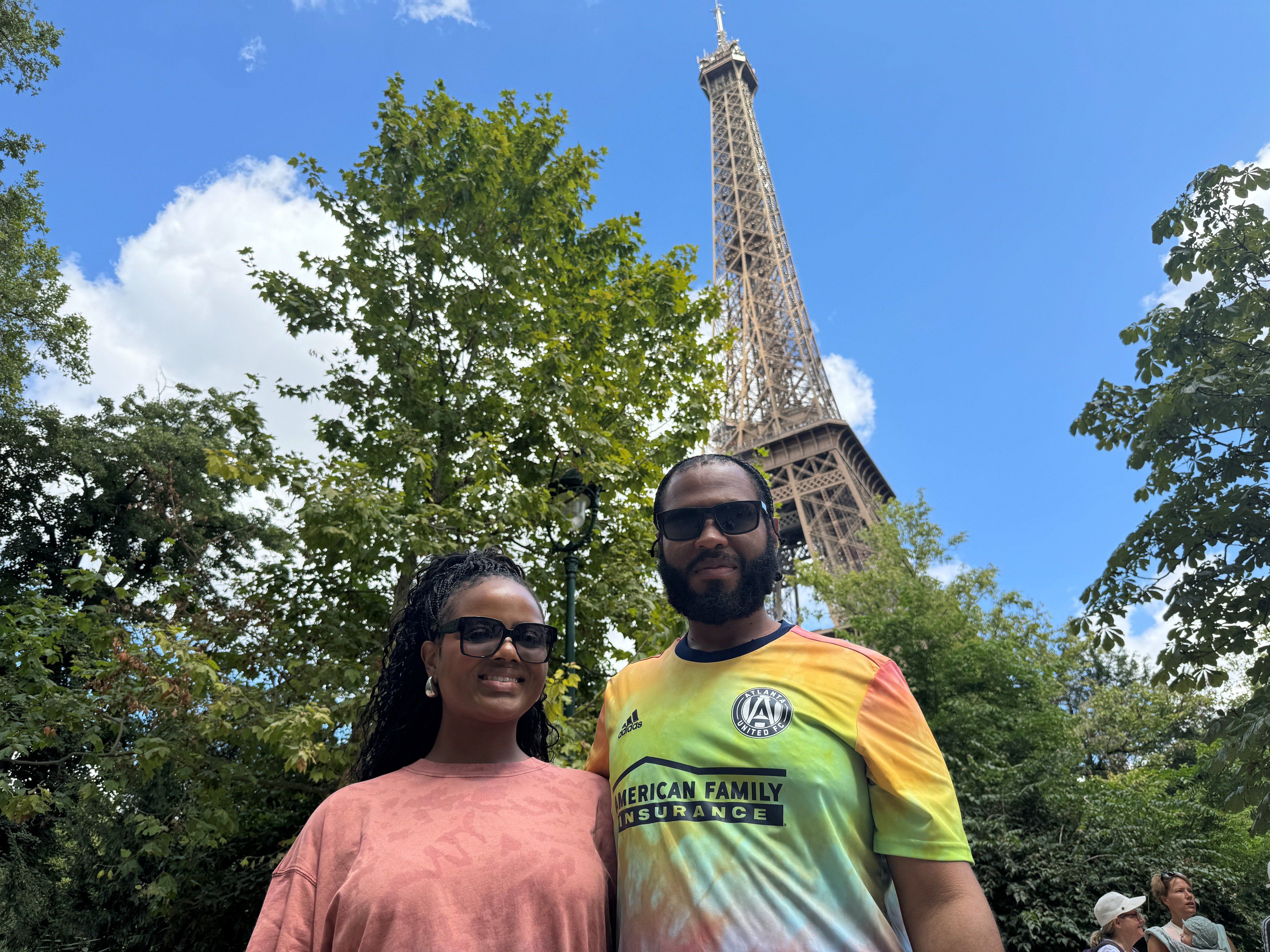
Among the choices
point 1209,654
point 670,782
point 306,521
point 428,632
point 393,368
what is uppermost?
point 393,368

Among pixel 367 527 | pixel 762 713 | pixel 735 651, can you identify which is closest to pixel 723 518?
pixel 735 651

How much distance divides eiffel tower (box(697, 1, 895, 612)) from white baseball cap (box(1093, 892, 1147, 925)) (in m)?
20.7

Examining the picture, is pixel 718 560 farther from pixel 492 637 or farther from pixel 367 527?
pixel 367 527

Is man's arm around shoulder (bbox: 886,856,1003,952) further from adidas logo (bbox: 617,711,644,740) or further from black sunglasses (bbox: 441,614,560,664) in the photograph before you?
black sunglasses (bbox: 441,614,560,664)

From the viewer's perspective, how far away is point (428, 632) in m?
2.55

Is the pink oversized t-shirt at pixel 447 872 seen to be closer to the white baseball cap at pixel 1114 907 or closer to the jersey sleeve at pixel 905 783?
the jersey sleeve at pixel 905 783

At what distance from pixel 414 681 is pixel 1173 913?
22.4ft

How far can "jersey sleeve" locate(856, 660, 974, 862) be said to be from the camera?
1935mm

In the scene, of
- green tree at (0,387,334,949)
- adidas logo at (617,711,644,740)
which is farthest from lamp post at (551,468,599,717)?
adidas logo at (617,711,644,740)

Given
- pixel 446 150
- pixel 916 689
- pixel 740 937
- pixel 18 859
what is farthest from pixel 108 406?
pixel 740 937

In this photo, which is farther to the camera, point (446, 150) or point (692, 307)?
point (692, 307)

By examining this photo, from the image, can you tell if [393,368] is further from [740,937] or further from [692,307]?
[740,937]

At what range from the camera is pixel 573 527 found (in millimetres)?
8945

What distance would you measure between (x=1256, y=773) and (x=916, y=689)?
1133cm
